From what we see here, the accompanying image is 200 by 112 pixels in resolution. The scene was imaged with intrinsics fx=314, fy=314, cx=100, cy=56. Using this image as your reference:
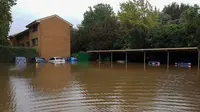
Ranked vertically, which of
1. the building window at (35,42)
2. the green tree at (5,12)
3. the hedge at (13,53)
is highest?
the green tree at (5,12)

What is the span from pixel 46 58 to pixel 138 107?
44549 mm

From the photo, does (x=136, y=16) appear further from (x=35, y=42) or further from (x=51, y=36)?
(x=35, y=42)

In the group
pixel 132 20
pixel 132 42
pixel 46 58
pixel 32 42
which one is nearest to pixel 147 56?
pixel 132 42

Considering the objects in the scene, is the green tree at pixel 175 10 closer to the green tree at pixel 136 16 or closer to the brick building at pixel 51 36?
the green tree at pixel 136 16

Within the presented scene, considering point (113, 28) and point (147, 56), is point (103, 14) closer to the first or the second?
point (113, 28)

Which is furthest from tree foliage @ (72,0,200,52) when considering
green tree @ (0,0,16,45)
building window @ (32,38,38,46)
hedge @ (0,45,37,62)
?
green tree @ (0,0,16,45)

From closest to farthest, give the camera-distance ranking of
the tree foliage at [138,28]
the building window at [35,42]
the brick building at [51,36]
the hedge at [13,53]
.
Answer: the tree foliage at [138,28], the hedge at [13,53], the brick building at [51,36], the building window at [35,42]

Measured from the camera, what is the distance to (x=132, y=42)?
160ft

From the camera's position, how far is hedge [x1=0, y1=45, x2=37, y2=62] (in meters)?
50.2

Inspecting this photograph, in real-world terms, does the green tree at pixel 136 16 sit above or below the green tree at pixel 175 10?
below

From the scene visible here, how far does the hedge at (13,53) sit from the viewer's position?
5019cm

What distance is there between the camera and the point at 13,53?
51000 millimetres

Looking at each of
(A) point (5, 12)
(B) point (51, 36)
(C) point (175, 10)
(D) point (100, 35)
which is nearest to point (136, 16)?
(D) point (100, 35)

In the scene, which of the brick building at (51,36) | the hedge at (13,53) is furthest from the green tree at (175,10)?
the hedge at (13,53)
